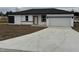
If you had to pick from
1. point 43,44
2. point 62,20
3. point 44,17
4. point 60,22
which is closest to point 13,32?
point 43,44

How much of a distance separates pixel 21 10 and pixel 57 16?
8.50 meters

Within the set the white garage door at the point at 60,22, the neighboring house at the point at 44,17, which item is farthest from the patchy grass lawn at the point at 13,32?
the neighboring house at the point at 44,17

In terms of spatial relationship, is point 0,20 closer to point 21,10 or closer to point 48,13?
point 21,10

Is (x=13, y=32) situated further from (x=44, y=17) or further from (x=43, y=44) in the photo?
(x=44, y=17)

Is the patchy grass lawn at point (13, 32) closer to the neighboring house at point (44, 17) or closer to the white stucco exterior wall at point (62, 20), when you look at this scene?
the white stucco exterior wall at point (62, 20)

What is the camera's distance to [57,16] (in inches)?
1388

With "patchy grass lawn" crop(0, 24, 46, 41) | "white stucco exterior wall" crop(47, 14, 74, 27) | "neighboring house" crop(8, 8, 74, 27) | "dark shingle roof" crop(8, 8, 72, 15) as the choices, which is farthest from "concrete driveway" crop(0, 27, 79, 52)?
"dark shingle roof" crop(8, 8, 72, 15)

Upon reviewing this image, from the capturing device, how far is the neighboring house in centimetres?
3469

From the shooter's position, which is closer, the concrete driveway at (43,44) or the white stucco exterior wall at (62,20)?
the concrete driveway at (43,44)

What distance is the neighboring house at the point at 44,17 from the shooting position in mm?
34688

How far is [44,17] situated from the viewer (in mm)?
36469
